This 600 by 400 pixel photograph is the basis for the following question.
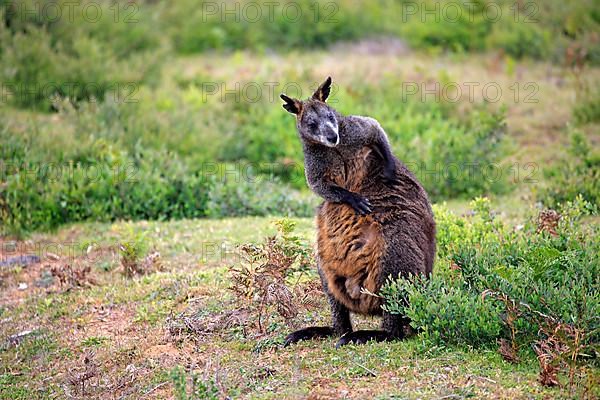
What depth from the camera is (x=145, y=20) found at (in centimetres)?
1686

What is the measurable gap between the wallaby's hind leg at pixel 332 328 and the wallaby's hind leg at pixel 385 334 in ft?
0.82

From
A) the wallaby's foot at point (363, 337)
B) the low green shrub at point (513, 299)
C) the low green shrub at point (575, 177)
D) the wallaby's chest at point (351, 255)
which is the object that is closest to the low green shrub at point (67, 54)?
the low green shrub at point (575, 177)

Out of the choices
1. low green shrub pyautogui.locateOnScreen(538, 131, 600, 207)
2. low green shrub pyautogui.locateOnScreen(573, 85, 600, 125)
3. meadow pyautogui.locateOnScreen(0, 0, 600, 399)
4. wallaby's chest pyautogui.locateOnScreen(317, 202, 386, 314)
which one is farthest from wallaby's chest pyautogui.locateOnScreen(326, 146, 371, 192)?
low green shrub pyautogui.locateOnScreen(573, 85, 600, 125)

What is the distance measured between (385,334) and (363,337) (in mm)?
170

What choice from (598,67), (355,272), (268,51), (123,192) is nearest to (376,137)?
(355,272)

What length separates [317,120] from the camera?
644cm

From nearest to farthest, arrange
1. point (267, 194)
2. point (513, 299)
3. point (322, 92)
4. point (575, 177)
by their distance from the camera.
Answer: point (513, 299)
point (322, 92)
point (575, 177)
point (267, 194)

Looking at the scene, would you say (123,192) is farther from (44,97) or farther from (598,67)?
(598,67)

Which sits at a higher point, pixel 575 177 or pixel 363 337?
pixel 575 177

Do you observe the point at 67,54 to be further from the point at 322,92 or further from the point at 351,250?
the point at 351,250

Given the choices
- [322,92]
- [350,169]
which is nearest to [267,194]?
[322,92]

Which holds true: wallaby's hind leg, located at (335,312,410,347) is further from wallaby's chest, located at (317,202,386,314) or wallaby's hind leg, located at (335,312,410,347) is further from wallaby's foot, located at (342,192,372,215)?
wallaby's foot, located at (342,192,372,215)

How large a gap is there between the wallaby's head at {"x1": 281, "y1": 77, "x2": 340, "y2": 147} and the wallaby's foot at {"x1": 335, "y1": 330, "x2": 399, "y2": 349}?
1.46 meters

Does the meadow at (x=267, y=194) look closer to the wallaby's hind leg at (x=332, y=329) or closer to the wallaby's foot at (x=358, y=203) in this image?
the wallaby's hind leg at (x=332, y=329)
